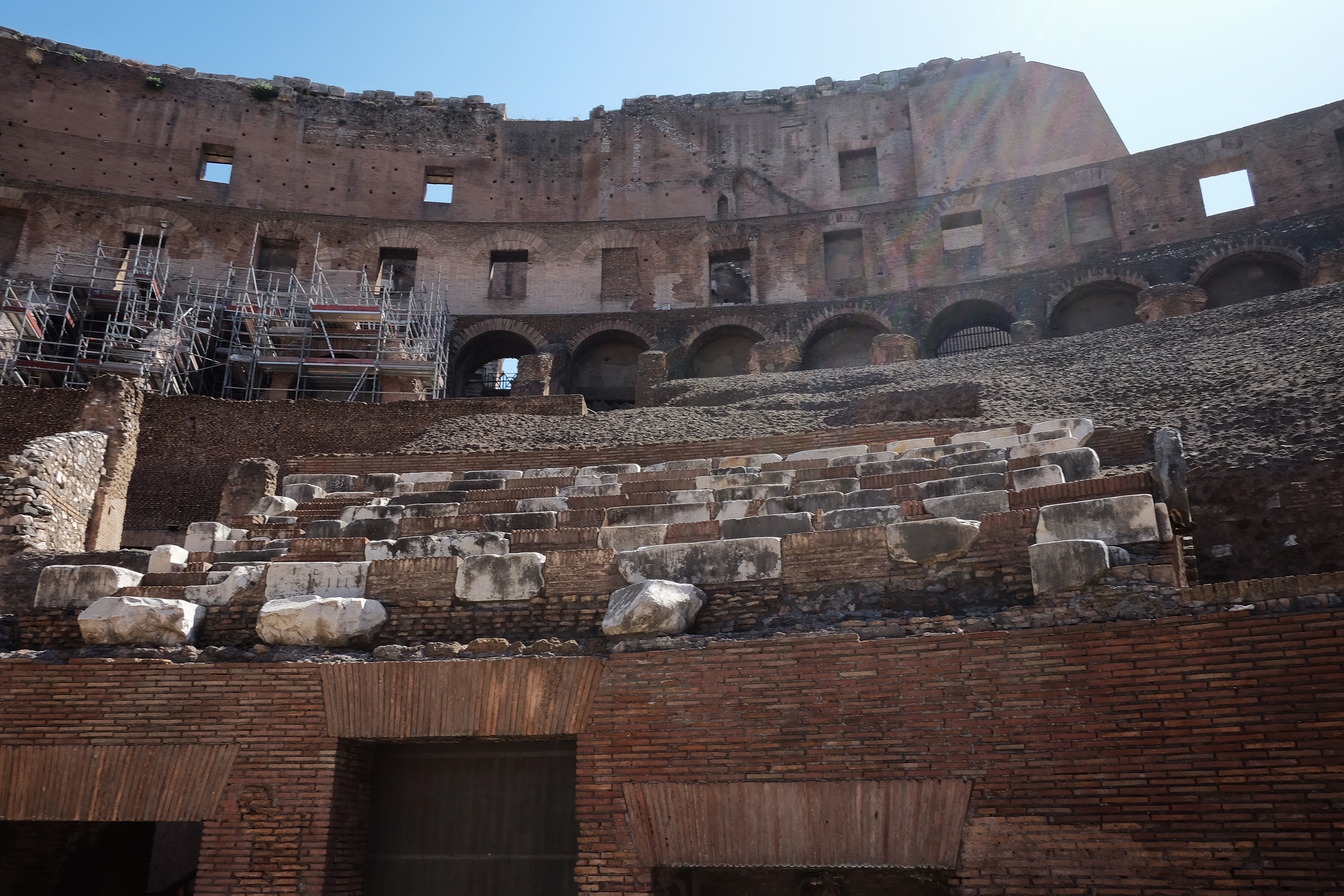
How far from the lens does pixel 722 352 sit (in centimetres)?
2470

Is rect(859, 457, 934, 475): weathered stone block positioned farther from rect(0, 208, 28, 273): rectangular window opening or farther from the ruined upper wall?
rect(0, 208, 28, 273): rectangular window opening

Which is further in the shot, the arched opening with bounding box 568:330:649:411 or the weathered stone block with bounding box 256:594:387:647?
the arched opening with bounding box 568:330:649:411

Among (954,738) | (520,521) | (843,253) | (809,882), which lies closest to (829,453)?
(520,521)

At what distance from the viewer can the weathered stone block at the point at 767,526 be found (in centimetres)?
558

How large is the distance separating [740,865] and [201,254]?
81.4ft

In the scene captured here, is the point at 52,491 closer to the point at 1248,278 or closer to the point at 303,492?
the point at 303,492

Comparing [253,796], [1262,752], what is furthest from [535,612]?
[1262,752]

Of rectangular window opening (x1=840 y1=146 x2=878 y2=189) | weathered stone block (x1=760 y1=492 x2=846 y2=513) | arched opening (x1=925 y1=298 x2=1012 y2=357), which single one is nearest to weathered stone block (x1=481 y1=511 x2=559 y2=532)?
weathered stone block (x1=760 y1=492 x2=846 y2=513)

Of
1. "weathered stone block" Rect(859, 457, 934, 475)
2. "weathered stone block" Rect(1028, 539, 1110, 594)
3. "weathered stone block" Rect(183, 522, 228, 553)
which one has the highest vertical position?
"weathered stone block" Rect(859, 457, 934, 475)

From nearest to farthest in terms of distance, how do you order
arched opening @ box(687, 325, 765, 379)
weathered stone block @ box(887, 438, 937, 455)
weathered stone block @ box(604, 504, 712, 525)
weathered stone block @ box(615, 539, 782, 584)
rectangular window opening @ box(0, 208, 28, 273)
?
weathered stone block @ box(615, 539, 782, 584), weathered stone block @ box(604, 504, 712, 525), weathered stone block @ box(887, 438, 937, 455), rectangular window opening @ box(0, 208, 28, 273), arched opening @ box(687, 325, 765, 379)

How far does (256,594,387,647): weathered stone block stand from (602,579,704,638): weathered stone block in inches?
51.7

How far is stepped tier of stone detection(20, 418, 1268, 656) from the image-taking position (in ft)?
14.5

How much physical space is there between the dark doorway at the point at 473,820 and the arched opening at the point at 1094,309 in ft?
63.1

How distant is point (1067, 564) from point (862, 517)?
A: 1508mm
